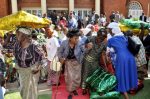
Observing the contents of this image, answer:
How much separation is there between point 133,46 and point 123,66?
55 cm

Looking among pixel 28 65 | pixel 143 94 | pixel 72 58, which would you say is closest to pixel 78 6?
pixel 72 58

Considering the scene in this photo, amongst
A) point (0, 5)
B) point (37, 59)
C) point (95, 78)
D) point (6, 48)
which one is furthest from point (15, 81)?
point (0, 5)

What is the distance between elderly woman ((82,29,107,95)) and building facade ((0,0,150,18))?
2271 centimetres

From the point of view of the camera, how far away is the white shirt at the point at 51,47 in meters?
8.02

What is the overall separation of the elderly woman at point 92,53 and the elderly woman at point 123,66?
0.25 meters

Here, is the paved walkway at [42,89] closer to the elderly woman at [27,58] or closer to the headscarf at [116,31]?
the elderly woman at [27,58]

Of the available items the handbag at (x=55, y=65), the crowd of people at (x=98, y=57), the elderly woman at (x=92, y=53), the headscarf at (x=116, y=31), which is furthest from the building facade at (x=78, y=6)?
the elderly woman at (x=92, y=53)

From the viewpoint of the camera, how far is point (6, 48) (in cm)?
907

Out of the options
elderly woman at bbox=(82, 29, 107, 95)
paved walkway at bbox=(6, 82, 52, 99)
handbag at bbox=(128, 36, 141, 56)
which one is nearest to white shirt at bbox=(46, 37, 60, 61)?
paved walkway at bbox=(6, 82, 52, 99)

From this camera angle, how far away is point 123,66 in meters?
6.76

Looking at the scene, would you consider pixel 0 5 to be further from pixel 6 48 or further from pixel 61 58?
pixel 61 58

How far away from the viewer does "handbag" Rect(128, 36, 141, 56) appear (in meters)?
6.91

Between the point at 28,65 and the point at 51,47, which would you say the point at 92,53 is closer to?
the point at 51,47

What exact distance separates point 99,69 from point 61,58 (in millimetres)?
964
